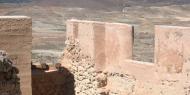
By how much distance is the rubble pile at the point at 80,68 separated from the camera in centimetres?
1412

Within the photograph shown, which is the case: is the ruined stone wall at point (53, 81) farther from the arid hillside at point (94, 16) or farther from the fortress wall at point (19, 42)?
the arid hillside at point (94, 16)

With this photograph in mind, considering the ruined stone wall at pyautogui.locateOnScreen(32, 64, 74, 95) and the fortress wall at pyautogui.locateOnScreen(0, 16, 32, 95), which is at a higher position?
the fortress wall at pyautogui.locateOnScreen(0, 16, 32, 95)

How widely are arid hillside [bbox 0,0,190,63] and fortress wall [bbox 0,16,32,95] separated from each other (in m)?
18.2

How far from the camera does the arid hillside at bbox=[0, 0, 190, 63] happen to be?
3876cm

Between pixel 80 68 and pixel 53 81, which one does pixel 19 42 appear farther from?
pixel 53 81

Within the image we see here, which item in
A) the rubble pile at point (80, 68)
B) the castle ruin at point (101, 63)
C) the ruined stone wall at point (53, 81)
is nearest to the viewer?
the castle ruin at point (101, 63)

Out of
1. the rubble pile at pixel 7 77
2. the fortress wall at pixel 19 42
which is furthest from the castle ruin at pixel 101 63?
the rubble pile at pixel 7 77

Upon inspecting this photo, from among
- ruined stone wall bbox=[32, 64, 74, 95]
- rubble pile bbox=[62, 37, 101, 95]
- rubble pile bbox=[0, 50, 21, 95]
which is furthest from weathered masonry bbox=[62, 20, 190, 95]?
rubble pile bbox=[0, 50, 21, 95]

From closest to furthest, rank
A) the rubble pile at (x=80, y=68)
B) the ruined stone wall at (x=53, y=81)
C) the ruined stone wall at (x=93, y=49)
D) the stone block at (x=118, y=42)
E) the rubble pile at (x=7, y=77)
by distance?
the rubble pile at (x=7, y=77) → the stone block at (x=118, y=42) → the ruined stone wall at (x=93, y=49) → the rubble pile at (x=80, y=68) → the ruined stone wall at (x=53, y=81)

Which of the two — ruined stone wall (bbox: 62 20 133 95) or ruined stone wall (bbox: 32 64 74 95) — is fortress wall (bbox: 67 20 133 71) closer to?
ruined stone wall (bbox: 62 20 133 95)

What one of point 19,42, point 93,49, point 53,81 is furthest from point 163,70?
point 53,81

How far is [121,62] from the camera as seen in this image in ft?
44.4

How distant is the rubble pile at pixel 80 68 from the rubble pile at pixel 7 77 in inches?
208

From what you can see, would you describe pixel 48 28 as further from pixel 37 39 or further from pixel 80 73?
pixel 80 73
